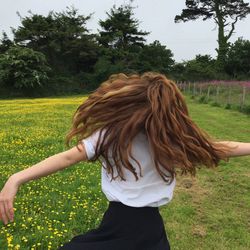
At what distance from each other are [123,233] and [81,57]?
50420mm

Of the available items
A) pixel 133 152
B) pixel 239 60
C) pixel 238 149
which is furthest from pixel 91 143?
pixel 239 60

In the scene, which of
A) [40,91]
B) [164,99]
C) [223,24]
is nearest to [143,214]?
[164,99]

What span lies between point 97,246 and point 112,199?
26 centimetres

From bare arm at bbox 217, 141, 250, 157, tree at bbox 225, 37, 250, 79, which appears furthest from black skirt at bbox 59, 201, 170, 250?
tree at bbox 225, 37, 250, 79

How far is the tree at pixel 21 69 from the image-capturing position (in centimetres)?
4500

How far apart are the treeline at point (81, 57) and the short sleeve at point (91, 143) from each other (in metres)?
43.3

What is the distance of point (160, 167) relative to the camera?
2.56m

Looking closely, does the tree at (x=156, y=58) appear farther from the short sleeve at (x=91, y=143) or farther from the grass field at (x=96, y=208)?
the short sleeve at (x=91, y=143)

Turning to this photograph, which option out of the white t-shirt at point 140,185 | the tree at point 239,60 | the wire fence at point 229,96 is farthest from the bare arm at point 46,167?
the tree at point 239,60

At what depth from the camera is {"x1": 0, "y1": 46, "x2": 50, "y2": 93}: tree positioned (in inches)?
1772

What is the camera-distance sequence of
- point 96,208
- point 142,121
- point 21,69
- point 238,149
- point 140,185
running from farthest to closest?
1. point 21,69
2. point 96,208
3. point 238,149
4. point 140,185
5. point 142,121

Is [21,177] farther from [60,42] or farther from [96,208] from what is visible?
[60,42]

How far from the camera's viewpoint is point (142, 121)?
2.46 meters

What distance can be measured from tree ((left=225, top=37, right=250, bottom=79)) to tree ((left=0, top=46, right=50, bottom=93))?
1863 centimetres
